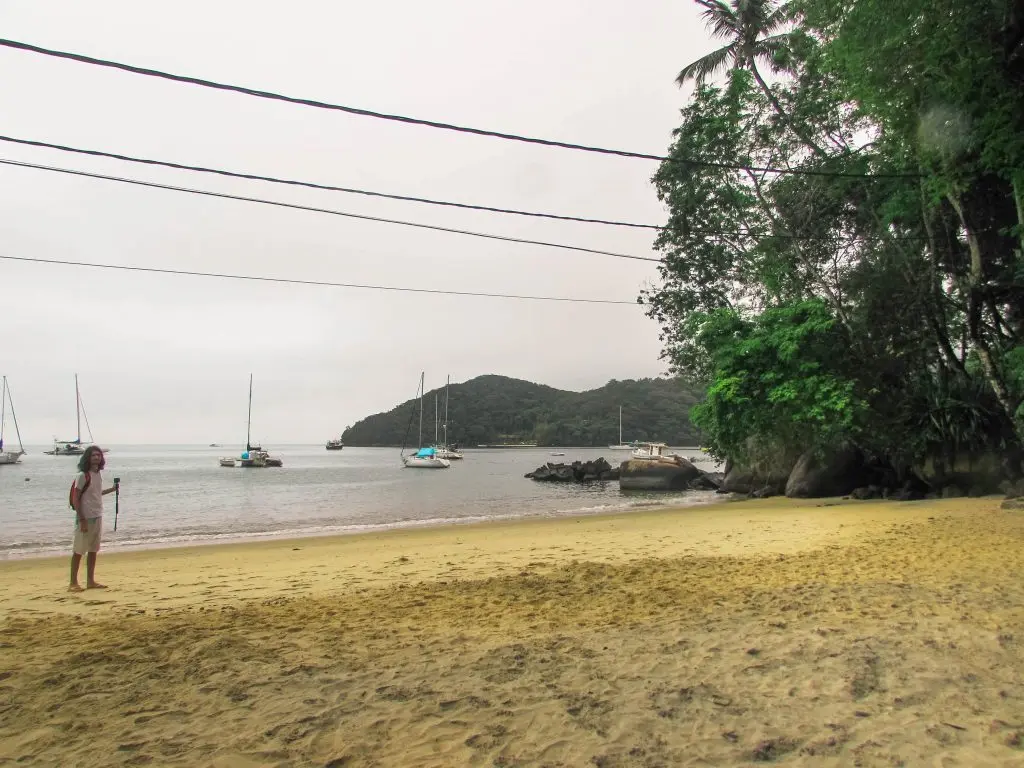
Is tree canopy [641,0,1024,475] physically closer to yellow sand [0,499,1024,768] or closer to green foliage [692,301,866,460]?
green foliage [692,301,866,460]

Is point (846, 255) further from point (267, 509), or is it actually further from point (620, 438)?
point (620, 438)

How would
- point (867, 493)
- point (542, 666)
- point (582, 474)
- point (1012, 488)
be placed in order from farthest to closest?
point (582, 474)
point (867, 493)
point (1012, 488)
point (542, 666)

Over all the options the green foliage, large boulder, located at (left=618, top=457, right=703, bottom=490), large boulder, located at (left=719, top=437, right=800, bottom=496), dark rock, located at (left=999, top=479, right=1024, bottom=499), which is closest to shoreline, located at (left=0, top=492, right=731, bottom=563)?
large boulder, located at (left=719, top=437, right=800, bottom=496)

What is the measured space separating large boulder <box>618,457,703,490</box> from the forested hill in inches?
2548

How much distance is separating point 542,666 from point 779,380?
16570mm

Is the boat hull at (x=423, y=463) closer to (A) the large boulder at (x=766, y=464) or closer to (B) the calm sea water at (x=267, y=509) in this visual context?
(B) the calm sea water at (x=267, y=509)

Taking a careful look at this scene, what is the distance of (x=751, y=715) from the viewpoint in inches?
137

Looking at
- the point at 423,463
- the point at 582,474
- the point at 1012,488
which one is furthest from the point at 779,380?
the point at 423,463

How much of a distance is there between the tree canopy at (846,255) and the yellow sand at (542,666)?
8.37 meters

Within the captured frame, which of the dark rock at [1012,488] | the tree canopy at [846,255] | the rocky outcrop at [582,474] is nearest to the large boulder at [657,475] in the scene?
the rocky outcrop at [582,474]

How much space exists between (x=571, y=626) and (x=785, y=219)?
19.0m

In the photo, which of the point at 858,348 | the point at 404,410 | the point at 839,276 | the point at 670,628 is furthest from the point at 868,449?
the point at 404,410

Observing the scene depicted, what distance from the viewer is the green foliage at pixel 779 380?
18016mm

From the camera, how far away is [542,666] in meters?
4.29
